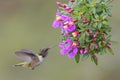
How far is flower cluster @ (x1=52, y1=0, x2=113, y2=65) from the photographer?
142 inches

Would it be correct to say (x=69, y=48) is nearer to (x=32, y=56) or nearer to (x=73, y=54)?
(x=73, y=54)

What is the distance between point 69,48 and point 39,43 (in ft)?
17.4

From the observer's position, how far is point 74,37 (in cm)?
363

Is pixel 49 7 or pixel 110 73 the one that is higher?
pixel 49 7

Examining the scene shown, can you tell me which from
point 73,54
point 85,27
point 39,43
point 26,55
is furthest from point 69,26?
point 39,43

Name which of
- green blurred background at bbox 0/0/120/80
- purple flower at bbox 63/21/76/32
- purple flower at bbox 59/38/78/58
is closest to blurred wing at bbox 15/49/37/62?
purple flower at bbox 59/38/78/58

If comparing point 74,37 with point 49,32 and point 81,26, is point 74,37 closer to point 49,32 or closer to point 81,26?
point 81,26

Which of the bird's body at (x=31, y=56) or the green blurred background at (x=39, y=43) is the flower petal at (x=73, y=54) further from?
the green blurred background at (x=39, y=43)

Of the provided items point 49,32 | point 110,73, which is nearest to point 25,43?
point 49,32

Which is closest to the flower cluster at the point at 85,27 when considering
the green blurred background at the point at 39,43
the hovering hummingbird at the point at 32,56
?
the hovering hummingbird at the point at 32,56

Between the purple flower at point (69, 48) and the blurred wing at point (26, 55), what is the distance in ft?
1.03

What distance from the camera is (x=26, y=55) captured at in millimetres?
3926

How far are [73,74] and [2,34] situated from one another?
83.8 inches

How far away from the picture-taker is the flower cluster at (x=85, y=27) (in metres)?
3.60
